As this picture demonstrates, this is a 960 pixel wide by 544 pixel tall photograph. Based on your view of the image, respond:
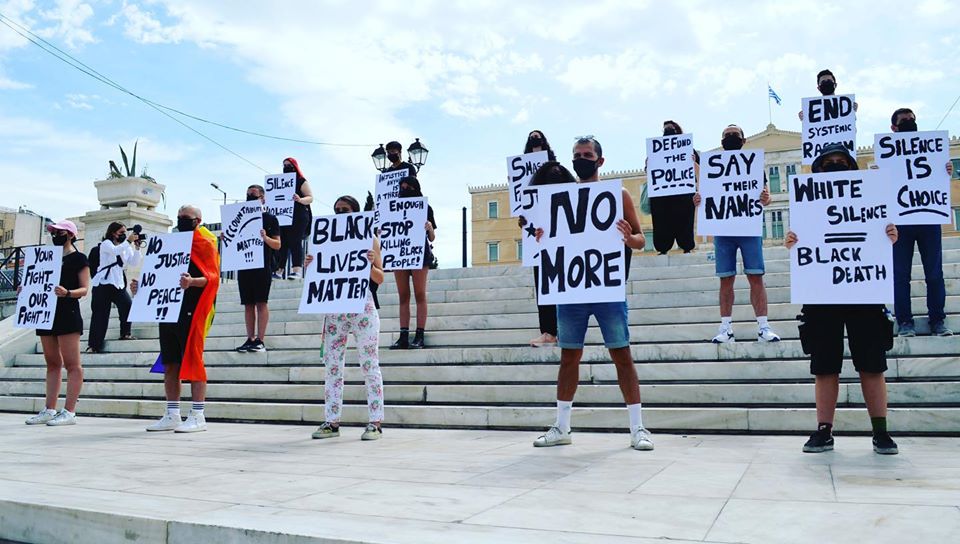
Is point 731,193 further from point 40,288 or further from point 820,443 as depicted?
point 40,288

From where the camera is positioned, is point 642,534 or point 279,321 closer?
point 642,534

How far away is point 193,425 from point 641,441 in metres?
4.35

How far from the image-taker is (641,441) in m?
5.29

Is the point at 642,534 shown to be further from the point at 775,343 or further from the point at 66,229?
the point at 66,229

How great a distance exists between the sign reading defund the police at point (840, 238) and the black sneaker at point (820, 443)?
0.89 m

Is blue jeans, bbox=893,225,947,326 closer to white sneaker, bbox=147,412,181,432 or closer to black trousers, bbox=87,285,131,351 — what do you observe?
white sneaker, bbox=147,412,181,432

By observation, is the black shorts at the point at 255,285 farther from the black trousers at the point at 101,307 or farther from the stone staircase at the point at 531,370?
the black trousers at the point at 101,307

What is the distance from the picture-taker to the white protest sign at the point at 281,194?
35.7 ft

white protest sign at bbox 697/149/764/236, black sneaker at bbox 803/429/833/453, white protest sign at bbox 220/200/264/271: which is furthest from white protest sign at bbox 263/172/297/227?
black sneaker at bbox 803/429/833/453

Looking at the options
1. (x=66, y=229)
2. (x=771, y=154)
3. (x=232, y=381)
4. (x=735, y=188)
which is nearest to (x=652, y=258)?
(x=735, y=188)

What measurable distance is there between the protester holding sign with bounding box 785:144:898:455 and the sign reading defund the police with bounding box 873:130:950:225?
2.45 meters

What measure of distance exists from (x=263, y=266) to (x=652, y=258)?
235 inches

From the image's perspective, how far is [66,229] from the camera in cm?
816

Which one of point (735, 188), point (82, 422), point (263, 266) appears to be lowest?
point (82, 422)
